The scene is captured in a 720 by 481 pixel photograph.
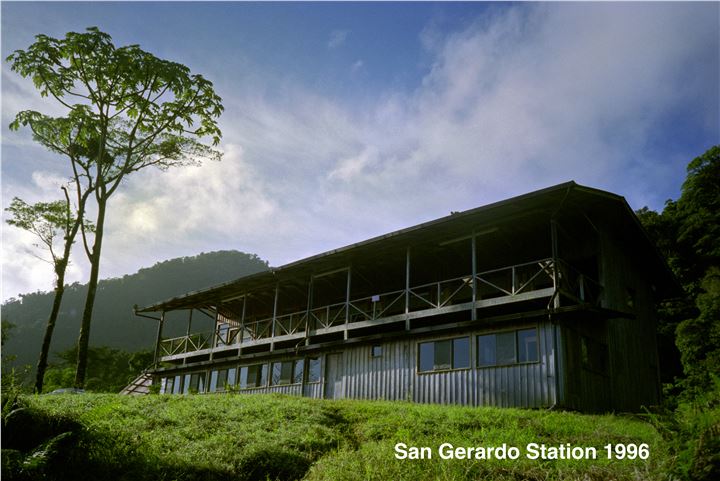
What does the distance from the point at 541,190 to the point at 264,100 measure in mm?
8203

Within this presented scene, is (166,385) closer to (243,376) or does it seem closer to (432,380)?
Answer: (243,376)

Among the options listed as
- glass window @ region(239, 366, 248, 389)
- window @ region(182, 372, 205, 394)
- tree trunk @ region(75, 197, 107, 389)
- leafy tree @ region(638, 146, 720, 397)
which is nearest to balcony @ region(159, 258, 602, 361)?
glass window @ region(239, 366, 248, 389)

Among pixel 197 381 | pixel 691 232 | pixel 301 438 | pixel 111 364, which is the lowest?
pixel 301 438

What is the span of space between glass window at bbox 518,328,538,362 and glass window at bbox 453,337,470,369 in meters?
1.84

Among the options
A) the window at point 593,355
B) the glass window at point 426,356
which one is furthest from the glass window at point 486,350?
the window at point 593,355

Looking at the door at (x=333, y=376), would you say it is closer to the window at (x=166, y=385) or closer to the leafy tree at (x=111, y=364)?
the window at (x=166, y=385)

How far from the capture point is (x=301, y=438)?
12.1 m

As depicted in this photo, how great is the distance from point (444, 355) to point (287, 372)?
8.63m

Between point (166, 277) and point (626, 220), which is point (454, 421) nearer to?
point (626, 220)

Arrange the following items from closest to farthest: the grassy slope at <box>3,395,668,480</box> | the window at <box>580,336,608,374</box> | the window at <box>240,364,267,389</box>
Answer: the grassy slope at <box>3,395,668,480</box>, the window at <box>580,336,608,374</box>, the window at <box>240,364,267,389</box>

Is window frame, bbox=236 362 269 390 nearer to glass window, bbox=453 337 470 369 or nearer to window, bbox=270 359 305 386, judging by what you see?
window, bbox=270 359 305 386

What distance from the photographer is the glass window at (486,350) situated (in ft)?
60.9

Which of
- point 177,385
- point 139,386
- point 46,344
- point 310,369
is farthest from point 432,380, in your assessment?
point 139,386

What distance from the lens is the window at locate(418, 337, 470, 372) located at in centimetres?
1930
